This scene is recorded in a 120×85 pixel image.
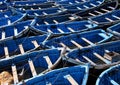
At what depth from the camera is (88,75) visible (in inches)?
352

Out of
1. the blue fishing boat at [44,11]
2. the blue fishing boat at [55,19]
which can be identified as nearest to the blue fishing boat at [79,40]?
the blue fishing boat at [55,19]

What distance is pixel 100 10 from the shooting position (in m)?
17.4

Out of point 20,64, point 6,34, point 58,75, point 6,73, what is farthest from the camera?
point 6,34

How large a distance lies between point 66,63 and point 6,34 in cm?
542

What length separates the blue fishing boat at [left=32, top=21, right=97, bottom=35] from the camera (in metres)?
13.7

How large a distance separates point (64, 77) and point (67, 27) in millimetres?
5631

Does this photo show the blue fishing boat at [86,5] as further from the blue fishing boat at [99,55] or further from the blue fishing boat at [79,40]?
the blue fishing boat at [99,55]

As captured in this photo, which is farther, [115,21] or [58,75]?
[115,21]

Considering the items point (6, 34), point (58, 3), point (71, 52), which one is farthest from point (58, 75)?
point (58, 3)

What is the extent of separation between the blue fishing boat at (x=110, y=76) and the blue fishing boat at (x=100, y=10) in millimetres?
7671

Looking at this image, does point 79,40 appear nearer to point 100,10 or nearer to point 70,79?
point 70,79

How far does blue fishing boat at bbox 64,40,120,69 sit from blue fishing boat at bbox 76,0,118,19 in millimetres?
5409

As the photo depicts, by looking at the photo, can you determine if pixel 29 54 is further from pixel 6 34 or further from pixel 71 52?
pixel 6 34

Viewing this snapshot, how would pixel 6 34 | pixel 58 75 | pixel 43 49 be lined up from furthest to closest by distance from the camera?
pixel 6 34 → pixel 43 49 → pixel 58 75
